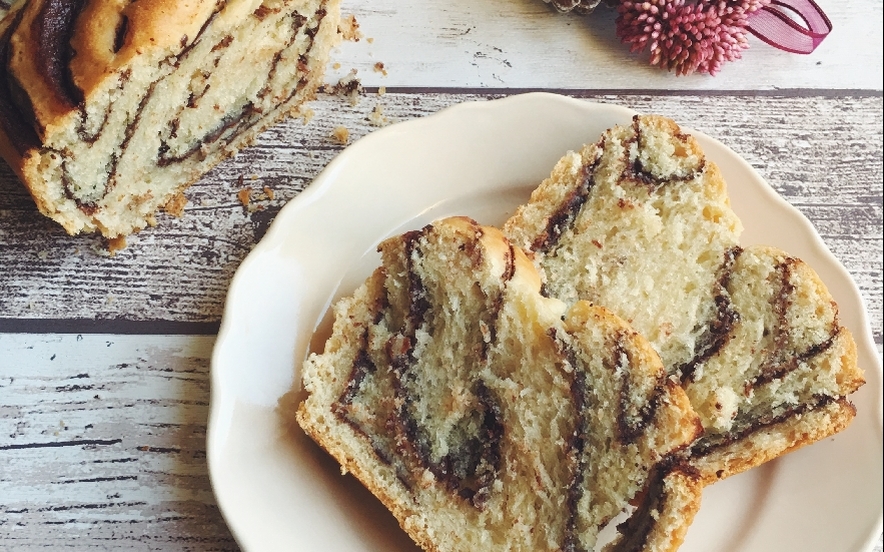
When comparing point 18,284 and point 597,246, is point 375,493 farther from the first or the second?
point 18,284

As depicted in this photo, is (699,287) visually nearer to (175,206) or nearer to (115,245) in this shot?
(175,206)

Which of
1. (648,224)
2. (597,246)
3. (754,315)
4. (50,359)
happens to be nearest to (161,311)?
(50,359)

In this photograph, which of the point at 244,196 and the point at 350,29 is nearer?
the point at 244,196

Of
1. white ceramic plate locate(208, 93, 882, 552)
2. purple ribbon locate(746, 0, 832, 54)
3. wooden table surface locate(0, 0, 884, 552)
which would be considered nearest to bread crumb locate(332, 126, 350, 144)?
wooden table surface locate(0, 0, 884, 552)

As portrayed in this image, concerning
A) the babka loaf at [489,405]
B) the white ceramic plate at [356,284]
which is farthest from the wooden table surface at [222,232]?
the babka loaf at [489,405]

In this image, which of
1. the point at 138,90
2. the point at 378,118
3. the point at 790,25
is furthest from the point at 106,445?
the point at 790,25
